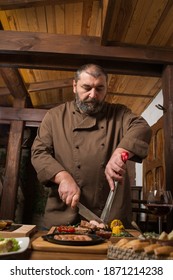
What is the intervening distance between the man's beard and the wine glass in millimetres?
725

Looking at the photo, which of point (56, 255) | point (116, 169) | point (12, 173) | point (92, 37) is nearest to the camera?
point (56, 255)

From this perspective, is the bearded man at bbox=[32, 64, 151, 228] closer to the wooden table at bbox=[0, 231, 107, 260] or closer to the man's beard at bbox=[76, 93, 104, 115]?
the man's beard at bbox=[76, 93, 104, 115]

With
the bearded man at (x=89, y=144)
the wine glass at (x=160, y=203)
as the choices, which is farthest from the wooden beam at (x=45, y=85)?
the wine glass at (x=160, y=203)

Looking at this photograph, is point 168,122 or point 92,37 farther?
point 92,37

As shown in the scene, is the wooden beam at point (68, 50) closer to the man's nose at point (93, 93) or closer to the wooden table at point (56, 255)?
the man's nose at point (93, 93)

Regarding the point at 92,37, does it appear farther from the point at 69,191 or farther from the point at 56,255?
the point at 56,255

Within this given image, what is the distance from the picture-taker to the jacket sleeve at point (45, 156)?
4.85 feet

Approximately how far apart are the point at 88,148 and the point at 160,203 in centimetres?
65

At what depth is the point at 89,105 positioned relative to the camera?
1.83 metres

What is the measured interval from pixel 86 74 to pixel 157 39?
1173 mm

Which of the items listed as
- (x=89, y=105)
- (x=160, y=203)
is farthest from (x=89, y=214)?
(x=89, y=105)

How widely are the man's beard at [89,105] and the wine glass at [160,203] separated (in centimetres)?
72

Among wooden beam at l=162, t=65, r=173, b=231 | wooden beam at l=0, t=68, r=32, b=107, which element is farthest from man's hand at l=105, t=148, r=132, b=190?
wooden beam at l=0, t=68, r=32, b=107

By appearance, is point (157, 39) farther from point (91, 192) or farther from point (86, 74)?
point (91, 192)
